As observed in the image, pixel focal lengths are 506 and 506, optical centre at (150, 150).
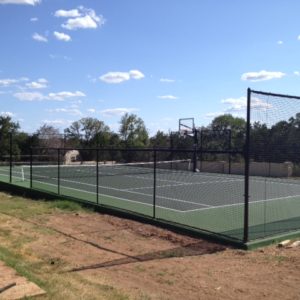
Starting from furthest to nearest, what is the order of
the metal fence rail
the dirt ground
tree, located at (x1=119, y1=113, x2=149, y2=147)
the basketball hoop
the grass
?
tree, located at (x1=119, y1=113, x2=149, y2=147), the basketball hoop, the metal fence rail, the dirt ground, the grass

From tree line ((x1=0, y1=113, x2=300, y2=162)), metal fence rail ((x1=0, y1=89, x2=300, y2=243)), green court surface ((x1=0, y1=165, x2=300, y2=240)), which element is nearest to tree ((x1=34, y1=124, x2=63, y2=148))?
tree line ((x1=0, y1=113, x2=300, y2=162))

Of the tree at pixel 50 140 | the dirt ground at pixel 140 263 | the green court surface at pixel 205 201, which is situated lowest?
the dirt ground at pixel 140 263

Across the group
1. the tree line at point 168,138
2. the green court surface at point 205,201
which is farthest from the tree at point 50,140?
the green court surface at point 205,201

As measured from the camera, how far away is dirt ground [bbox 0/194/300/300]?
7359 mm

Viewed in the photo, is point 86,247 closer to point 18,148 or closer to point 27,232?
point 27,232

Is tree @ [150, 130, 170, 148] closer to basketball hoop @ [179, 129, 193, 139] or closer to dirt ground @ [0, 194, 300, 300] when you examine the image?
basketball hoop @ [179, 129, 193, 139]

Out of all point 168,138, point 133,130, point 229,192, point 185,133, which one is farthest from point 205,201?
point 133,130

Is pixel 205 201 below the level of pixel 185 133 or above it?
below

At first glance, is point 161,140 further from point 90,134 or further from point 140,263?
point 140,263

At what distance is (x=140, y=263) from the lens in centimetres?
920

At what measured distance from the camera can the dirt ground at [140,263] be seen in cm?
736

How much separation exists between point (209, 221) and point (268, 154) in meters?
2.89

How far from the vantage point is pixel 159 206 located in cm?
1625

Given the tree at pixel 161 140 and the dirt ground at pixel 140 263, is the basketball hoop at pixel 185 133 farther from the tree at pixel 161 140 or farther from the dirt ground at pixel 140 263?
the dirt ground at pixel 140 263
